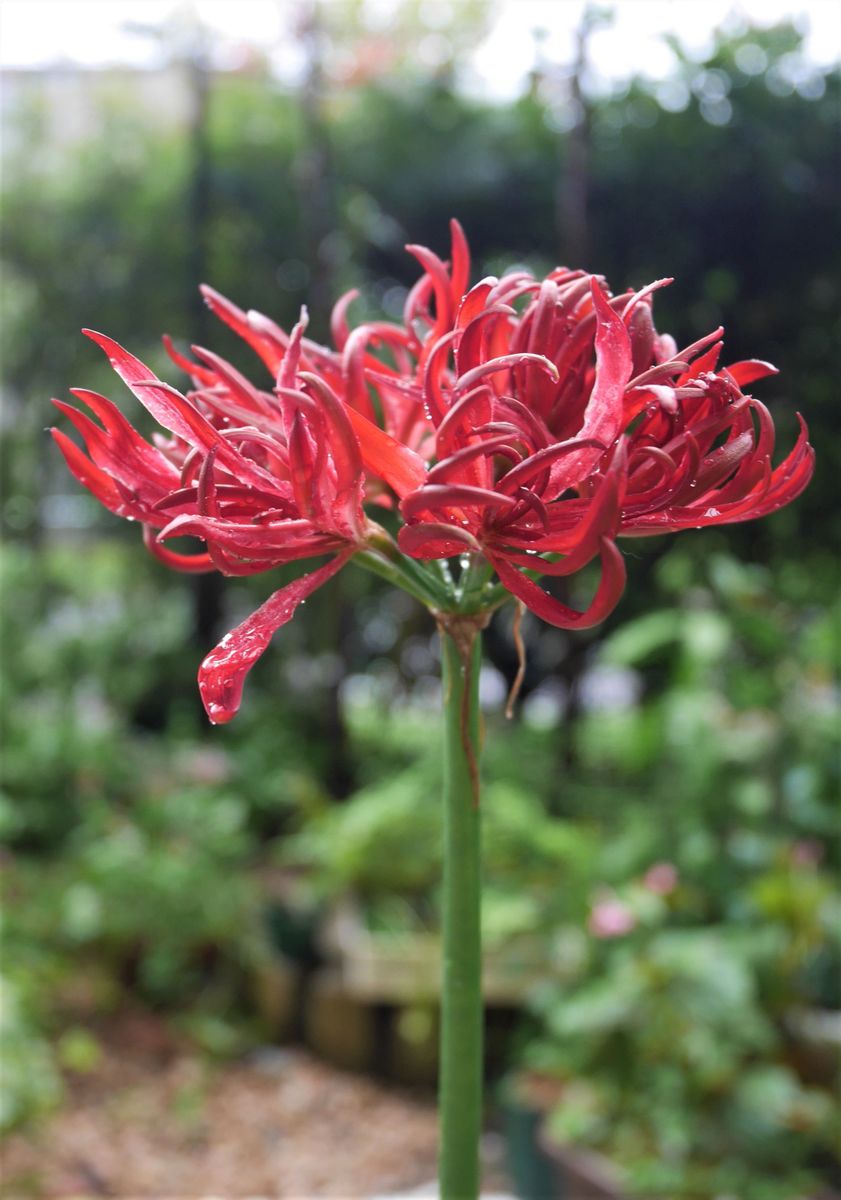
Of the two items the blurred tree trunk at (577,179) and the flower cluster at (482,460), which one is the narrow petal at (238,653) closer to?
the flower cluster at (482,460)

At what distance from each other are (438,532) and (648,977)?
135 centimetres

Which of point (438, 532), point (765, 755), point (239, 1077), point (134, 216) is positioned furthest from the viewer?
point (134, 216)

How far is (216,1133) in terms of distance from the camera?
1.96m

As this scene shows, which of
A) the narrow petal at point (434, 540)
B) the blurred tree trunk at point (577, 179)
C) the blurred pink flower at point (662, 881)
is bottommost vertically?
the blurred pink flower at point (662, 881)

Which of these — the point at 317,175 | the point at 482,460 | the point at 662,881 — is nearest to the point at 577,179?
the point at 317,175

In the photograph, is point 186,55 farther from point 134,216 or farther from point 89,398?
point 89,398

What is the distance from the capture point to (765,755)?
1765 mm

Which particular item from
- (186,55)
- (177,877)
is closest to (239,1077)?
(177,877)

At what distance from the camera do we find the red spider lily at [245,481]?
Answer: 0.39 m

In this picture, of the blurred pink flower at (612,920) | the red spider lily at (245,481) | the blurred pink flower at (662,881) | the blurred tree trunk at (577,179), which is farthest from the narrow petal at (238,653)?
the blurred tree trunk at (577,179)

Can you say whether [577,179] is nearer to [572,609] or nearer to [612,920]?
[612,920]

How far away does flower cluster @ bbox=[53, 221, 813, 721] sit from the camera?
0.38 m

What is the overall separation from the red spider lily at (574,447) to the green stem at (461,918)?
0.06 metres

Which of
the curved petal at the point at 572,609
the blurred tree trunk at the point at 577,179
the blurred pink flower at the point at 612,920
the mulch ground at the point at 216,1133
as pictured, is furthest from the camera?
the blurred tree trunk at the point at 577,179
